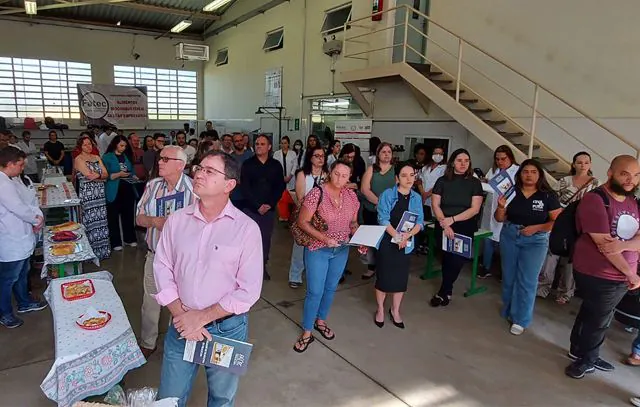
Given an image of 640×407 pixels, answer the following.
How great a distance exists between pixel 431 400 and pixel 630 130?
4.36 meters

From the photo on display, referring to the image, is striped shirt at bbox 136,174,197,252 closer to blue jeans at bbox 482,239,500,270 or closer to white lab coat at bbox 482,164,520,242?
white lab coat at bbox 482,164,520,242

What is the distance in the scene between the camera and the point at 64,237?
3.69 m

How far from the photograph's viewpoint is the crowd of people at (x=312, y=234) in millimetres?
1755

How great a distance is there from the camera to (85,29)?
14.2 m

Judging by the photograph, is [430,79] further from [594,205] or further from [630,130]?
[594,205]

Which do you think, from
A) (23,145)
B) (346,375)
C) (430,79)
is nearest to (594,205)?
(346,375)

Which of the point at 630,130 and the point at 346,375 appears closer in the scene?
the point at 346,375

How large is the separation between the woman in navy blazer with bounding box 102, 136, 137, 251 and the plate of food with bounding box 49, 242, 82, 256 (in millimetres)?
1931

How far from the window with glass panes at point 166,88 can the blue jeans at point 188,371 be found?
51.1 feet

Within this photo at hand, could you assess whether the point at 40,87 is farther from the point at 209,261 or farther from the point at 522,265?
the point at 522,265

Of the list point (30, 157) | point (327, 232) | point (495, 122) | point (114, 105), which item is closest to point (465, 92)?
point (495, 122)

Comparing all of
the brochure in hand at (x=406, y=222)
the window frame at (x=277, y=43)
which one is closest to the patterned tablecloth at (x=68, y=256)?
the brochure in hand at (x=406, y=222)

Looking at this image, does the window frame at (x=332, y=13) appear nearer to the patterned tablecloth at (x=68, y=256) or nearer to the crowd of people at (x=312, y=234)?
the crowd of people at (x=312, y=234)

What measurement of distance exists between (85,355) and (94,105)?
14.4 metres
